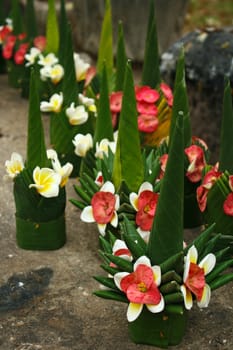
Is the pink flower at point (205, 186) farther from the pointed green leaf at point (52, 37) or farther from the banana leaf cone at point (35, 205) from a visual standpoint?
the pointed green leaf at point (52, 37)

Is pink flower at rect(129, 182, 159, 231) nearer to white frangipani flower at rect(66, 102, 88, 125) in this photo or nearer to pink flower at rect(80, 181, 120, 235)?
pink flower at rect(80, 181, 120, 235)

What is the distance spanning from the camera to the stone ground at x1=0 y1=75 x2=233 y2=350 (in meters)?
2.31

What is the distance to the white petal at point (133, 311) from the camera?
2.17m

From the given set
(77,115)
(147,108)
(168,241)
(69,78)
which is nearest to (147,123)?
(147,108)

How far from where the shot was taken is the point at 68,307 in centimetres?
247

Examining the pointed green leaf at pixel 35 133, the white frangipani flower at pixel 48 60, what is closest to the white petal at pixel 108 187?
the pointed green leaf at pixel 35 133

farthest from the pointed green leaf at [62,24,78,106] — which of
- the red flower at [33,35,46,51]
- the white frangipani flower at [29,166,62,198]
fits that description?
the red flower at [33,35,46,51]

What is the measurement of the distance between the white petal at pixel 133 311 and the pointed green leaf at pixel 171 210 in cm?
15

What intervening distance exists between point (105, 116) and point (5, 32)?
5.39 ft

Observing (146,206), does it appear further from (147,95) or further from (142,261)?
(147,95)

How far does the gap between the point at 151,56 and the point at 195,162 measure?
0.71 m

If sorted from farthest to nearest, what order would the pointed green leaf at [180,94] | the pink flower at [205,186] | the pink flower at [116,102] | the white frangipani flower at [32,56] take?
the white frangipani flower at [32,56] < the pink flower at [116,102] < the pointed green leaf at [180,94] < the pink flower at [205,186]

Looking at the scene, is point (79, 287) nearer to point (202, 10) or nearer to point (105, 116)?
point (105, 116)

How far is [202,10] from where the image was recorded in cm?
764
